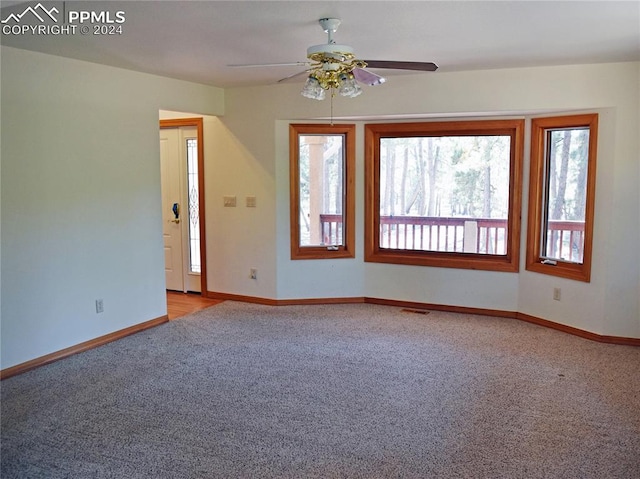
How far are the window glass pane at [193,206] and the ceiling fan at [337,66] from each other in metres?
3.13

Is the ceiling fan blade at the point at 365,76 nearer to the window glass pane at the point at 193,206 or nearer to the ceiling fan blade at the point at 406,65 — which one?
the ceiling fan blade at the point at 406,65

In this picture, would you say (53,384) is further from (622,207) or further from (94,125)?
(622,207)

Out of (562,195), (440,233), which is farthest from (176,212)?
(562,195)

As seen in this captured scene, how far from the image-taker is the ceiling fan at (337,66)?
294 centimetres

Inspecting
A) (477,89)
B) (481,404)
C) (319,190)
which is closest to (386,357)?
(481,404)

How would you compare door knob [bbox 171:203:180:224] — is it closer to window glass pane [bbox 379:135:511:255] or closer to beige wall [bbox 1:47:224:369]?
beige wall [bbox 1:47:224:369]

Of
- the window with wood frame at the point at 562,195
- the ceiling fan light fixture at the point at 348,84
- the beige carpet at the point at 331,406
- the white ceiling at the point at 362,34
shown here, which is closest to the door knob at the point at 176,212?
the beige carpet at the point at 331,406

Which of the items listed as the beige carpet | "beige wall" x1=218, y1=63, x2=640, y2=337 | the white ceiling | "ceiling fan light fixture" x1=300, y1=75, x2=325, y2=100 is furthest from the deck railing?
"ceiling fan light fixture" x1=300, y1=75, x2=325, y2=100

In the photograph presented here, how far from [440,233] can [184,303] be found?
299cm

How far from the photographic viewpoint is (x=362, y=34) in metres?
3.33

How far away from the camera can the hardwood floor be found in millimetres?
5449

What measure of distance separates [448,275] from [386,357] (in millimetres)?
1645

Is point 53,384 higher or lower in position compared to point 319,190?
lower

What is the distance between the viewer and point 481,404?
3.26 meters
